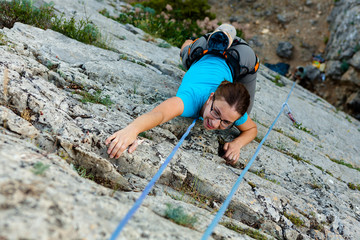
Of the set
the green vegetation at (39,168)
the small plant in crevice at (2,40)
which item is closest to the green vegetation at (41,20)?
the small plant in crevice at (2,40)

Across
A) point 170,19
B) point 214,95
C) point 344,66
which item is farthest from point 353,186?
point 344,66

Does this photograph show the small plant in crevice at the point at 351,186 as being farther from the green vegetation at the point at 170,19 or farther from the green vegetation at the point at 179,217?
the green vegetation at the point at 170,19

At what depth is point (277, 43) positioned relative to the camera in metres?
18.7

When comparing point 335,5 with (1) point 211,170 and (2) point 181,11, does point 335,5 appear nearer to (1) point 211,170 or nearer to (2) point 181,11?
(2) point 181,11

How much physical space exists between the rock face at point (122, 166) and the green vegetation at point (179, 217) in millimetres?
52

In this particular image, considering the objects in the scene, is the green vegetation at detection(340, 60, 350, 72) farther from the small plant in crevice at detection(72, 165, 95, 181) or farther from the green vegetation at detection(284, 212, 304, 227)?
the small plant in crevice at detection(72, 165, 95, 181)

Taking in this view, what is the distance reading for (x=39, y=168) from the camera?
80.9 inches

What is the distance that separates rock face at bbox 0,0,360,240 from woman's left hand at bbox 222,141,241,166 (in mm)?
177

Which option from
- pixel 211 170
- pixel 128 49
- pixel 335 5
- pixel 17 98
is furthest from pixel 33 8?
pixel 335 5

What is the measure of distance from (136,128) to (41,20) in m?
4.28

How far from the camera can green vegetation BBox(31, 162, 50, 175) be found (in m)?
→ 2.04

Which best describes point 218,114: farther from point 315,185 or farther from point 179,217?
point 315,185

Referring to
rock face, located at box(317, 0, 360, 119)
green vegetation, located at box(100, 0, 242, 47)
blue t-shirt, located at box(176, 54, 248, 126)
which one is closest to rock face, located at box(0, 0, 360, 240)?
blue t-shirt, located at box(176, 54, 248, 126)

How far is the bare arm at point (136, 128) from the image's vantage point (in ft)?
10.3
